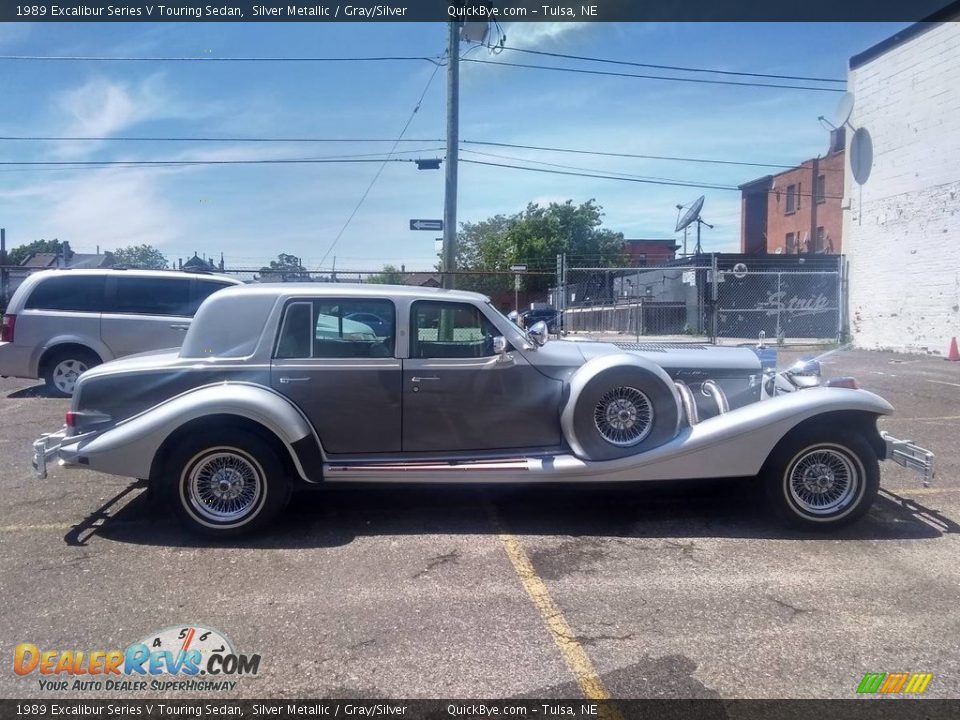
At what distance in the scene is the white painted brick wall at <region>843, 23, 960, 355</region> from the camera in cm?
1723

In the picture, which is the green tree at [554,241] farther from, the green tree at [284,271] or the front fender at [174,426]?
the front fender at [174,426]

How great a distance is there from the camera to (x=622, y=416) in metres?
5.36

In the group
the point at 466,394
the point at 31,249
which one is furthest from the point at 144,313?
the point at 31,249

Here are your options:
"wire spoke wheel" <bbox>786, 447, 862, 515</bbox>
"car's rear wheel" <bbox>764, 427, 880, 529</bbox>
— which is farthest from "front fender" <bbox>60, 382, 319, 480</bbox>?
"wire spoke wheel" <bbox>786, 447, 862, 515</bbox>

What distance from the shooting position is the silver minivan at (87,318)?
34.8ft

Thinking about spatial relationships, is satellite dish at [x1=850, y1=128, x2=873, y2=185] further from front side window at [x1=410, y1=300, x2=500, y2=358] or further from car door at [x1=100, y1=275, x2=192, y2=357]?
front side window at [x1=410, y1=300, x2=500, y2=358]

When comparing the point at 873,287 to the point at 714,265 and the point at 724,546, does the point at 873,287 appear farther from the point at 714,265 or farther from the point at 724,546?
the point at 724,546

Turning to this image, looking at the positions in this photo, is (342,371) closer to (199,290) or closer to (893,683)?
(893,683)

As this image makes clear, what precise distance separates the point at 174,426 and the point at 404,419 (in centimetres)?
150

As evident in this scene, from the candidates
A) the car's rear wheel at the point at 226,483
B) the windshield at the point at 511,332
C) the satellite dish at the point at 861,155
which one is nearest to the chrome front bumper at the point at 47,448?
the car's rear wheel at the point at 226,483

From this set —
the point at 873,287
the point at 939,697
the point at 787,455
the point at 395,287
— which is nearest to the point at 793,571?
the point at 787,455

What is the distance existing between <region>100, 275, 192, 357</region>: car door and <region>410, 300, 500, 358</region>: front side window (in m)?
6.61

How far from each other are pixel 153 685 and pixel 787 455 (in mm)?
4058

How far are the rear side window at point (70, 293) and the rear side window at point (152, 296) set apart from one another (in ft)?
0.77
